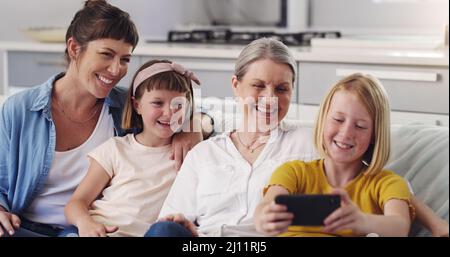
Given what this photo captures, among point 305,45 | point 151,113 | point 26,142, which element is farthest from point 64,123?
point 305,45

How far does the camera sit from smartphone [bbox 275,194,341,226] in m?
1.20

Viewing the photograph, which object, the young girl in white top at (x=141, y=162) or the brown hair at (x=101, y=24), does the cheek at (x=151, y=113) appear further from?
the brown hair at (x=101, y=24)

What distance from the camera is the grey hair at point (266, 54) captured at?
126 centimetres

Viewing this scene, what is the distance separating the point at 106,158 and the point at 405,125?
1.72 ft

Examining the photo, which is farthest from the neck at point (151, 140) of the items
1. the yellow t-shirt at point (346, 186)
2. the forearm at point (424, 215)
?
the forearm at point (424, 215)

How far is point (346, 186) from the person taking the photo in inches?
48.3

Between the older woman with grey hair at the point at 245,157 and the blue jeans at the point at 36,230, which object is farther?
the blue jeans at the point at 36,230

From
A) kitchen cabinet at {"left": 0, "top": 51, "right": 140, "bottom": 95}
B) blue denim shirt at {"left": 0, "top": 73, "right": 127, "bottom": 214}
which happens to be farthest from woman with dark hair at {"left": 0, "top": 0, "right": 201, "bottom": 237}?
kitchen cabinet at {"left": 0, "top": 51, "right": 140, "bottom": 95}

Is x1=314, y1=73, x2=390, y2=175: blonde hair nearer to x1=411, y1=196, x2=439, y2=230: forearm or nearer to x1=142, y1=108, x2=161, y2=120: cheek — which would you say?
x1=411, y1=196, x2=439, y2=230: forearm

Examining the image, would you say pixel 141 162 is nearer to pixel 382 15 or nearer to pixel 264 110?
pixel 264 110

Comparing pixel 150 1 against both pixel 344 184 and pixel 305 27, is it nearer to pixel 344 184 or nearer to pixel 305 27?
A: pixel 344 184

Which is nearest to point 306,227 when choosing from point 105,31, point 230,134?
point 230,134

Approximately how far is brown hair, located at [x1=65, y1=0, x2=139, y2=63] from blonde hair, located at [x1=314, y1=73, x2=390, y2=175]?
38 cm

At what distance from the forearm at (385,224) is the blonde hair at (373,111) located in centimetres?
7
